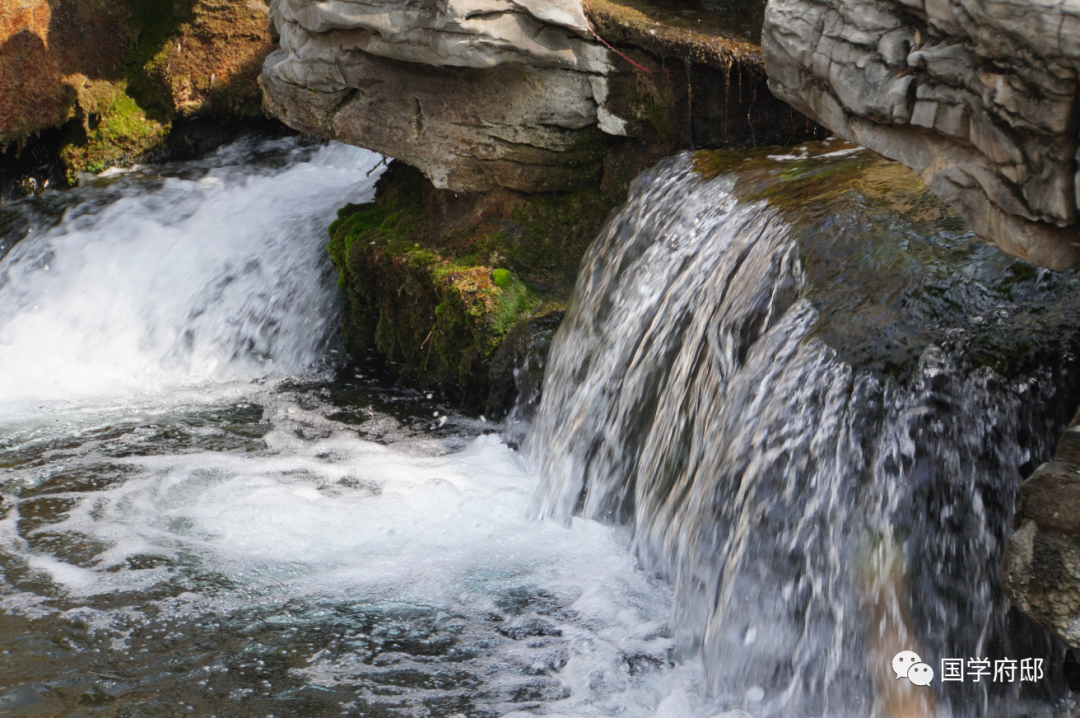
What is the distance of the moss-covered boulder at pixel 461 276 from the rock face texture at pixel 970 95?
322 centimetres

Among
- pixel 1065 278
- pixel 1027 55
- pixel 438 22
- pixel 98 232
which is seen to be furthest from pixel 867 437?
pixel 98 232

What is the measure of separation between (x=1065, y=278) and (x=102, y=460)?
484 centimetres

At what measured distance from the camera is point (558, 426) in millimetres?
5180

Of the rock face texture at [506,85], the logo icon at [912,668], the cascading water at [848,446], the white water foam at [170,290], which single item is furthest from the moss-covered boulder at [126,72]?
the logo icon at [912,668]

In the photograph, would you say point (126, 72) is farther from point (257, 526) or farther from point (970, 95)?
point (970, 95)

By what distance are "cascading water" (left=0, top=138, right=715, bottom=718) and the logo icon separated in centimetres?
65

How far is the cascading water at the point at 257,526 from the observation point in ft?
11.0

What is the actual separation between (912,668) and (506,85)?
4.35 m

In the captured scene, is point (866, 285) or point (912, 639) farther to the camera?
point (866, 285)

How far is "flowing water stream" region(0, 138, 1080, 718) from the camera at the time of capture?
9.59 feet

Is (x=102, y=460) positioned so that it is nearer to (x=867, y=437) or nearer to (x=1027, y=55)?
(x=867, y=437)
